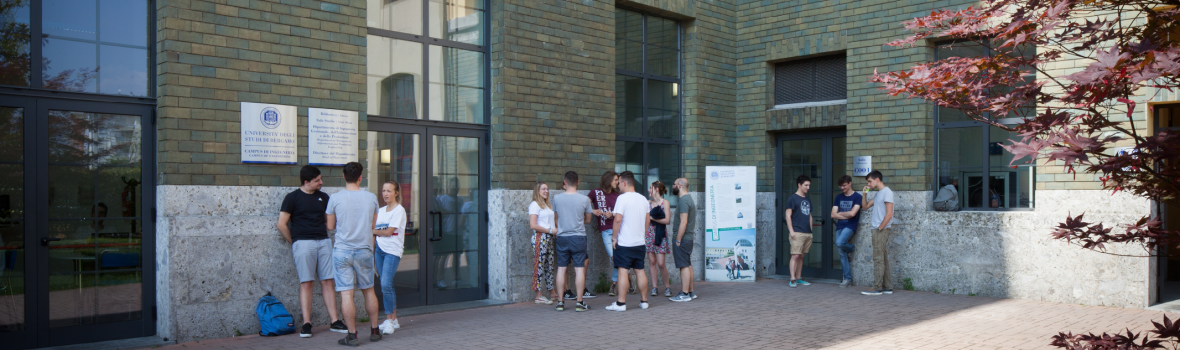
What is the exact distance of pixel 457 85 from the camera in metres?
9.64

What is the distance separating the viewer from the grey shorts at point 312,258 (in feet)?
24.3

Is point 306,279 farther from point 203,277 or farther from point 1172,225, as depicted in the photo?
point 1172,225

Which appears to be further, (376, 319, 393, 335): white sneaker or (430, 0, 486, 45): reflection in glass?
(430, 0, 486, 45): reflection in glass

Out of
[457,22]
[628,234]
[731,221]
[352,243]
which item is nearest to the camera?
[352,243]

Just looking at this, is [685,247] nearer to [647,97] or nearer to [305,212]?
[647,97]

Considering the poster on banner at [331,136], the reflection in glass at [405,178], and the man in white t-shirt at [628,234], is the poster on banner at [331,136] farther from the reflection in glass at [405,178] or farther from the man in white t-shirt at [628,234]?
the man in white t-shirt at [628,234]

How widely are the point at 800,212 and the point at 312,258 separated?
6836mm

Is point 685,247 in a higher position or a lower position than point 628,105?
lower

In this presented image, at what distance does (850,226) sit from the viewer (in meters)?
11.2

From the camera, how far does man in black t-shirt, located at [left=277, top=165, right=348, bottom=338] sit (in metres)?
7.42

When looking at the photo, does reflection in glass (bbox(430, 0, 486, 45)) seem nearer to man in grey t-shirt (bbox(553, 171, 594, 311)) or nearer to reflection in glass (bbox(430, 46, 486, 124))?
reflection in glass (bbox(430, 46, 486, 124))

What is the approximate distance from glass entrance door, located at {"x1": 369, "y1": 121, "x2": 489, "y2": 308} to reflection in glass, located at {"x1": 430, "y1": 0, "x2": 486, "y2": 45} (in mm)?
1126

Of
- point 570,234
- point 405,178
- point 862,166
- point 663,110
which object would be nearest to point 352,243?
point 405,178

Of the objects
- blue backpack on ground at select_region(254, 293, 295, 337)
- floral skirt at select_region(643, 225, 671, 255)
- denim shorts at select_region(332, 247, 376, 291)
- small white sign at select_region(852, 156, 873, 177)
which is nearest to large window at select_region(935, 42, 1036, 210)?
small white sign at select_region(852, 156, 873, 177)
